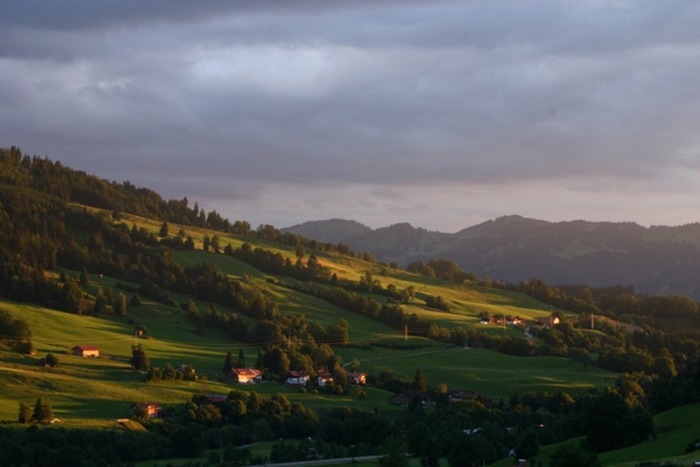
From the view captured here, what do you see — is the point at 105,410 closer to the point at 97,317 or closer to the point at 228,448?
the point at 228,448

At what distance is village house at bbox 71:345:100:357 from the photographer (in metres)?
119

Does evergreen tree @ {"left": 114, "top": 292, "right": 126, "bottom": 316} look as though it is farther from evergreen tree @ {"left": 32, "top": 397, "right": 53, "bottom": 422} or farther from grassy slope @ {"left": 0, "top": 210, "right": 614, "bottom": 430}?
evergreen tree @ {"left": 32, "top": 397, "right": 53, "bottom": 422}

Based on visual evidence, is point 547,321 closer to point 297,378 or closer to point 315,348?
point 315,348

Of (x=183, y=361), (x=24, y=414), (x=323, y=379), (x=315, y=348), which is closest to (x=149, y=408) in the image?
(x=24, y=414)

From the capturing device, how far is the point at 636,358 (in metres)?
141

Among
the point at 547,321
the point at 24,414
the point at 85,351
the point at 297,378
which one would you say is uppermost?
the point at 547,321

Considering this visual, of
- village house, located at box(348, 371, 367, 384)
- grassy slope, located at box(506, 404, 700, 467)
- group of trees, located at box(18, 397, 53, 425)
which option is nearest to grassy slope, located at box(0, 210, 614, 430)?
group of trees, located at box(18, 397, 53, 425)

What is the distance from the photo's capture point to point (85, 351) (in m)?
120

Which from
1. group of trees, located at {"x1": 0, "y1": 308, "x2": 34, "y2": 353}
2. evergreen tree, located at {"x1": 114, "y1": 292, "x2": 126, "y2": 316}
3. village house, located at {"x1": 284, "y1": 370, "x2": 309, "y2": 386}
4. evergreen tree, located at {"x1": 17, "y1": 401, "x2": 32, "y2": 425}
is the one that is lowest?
evergreen tree, located at {"x1": 17, "y1": 401, "x2": 32, "y2": 425}

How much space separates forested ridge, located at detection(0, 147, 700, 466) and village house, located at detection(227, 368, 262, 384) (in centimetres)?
410

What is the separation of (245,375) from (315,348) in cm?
1768

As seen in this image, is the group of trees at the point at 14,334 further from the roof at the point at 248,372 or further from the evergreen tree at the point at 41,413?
the evergreen tree at the point at 41,413

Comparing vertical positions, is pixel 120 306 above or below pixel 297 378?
above

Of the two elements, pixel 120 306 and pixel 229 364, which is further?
pixel 120 306
